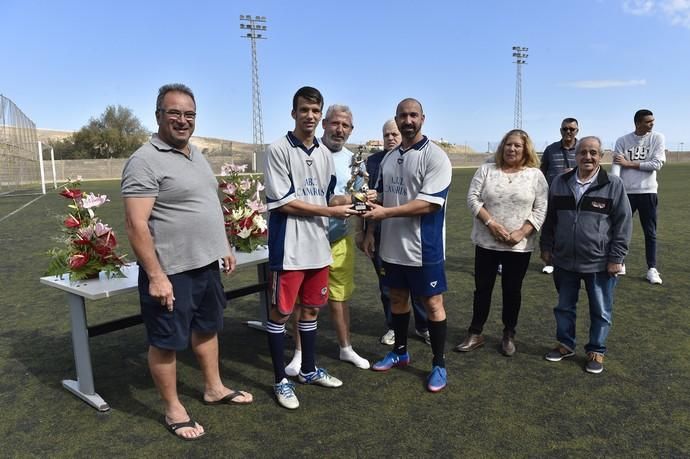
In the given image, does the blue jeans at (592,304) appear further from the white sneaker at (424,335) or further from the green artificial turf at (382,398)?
the white sneaker at (424,335)

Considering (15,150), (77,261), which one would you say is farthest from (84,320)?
(15,150)

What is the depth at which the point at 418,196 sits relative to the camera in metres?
3.31

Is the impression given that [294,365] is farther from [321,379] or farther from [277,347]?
[277,347]

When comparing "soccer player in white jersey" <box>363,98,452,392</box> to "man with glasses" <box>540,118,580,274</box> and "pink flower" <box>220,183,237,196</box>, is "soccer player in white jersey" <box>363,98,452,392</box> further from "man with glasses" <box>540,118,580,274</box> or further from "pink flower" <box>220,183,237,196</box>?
"man with glasses" <box>540,118,580,274</box>

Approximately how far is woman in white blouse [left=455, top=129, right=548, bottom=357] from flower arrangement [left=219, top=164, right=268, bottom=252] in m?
1.80

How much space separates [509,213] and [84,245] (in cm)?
307

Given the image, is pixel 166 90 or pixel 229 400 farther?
pixel 229 400

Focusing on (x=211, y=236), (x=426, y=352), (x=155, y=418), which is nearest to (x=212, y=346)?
(x=155, y=418)

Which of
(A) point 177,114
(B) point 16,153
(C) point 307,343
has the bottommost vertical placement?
(C) point 307,343

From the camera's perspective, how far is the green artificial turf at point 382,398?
2820 mm

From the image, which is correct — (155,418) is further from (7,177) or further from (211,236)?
(7,177)

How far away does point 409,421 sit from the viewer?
3.06m

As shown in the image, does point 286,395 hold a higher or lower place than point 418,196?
lower

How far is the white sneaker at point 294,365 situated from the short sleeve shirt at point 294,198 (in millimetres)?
969
